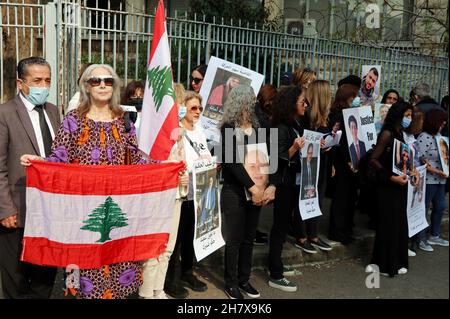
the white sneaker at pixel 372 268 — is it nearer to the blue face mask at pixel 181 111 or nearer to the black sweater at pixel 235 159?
the black sweater at pixel 235 159

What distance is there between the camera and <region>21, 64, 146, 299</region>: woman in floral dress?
331cm

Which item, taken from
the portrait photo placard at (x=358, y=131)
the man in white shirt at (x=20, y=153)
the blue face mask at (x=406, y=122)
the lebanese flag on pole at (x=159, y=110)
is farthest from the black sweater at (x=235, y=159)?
the blue face mask at (x=406, y=122)

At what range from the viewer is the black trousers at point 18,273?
3590 millimetres

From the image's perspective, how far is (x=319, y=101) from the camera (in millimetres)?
5480

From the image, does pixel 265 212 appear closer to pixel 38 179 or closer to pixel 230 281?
pixel 230 281

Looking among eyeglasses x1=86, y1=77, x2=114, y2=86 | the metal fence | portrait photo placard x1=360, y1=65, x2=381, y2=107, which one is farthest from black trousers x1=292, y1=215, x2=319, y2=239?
eyeglasses x1=86, y1=77, x2=114, y2=86

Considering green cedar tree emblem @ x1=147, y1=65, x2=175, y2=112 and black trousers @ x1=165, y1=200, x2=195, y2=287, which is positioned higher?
green cedar tree emblem @ x1=147, y1=65, x2=175, y2=112

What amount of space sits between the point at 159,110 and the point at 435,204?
4.43 m

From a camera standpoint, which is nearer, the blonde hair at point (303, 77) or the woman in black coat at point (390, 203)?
the woman in black coat at point (390, 203)

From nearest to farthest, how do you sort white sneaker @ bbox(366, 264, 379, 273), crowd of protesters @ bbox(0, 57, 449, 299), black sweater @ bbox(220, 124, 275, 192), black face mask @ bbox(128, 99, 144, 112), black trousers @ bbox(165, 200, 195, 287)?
crowd of protesters @ bbox(0, 57, 449, 299)
black sweater @ bbox(220, 124, 275, 192)
black trousers @ bbox(165, 200, 195, 287)
black face mask @ bbox(128, 99, 144, 112)
white sneaker @ bbox(366, 264, 379, 273)

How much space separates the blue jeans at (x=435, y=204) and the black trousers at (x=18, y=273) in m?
4.59

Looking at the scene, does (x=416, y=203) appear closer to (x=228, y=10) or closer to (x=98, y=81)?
(x=98, y=81)

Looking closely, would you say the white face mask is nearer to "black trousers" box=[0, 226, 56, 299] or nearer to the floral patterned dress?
the floral patterned dress

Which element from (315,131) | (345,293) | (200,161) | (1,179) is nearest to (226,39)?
(315,131)
